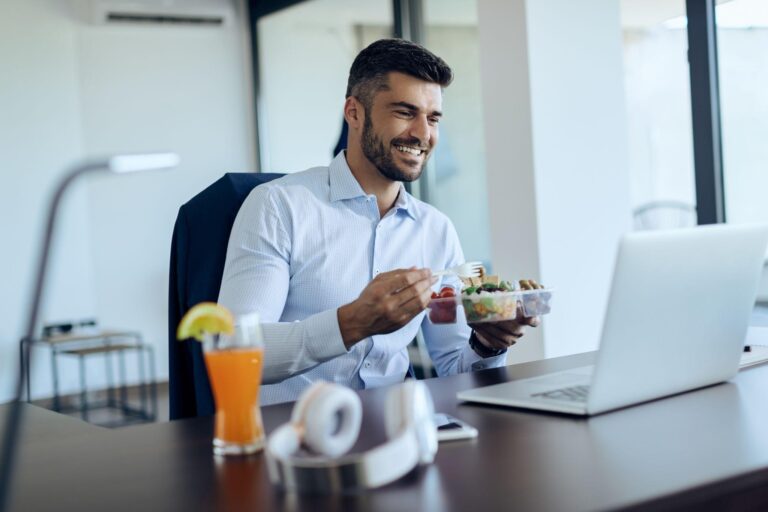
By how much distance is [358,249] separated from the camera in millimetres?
2010

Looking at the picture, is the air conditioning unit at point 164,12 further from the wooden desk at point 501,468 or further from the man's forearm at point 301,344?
the wooden desk at point 501,468

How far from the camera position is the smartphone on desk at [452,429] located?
3.49ft

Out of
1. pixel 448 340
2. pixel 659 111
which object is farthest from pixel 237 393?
pixel 659 111

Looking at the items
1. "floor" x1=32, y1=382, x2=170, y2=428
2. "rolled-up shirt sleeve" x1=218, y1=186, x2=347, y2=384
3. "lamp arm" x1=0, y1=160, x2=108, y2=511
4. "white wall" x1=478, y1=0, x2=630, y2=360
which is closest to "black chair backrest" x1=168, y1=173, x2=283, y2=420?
"rolled-up shirt sleeve" x1=218, y1=186, x2=347, y2=384

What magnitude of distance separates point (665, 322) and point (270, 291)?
0.85 meters

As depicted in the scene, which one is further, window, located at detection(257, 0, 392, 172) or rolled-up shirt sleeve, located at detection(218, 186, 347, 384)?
window, located at detection(257, 0, 392, 172)

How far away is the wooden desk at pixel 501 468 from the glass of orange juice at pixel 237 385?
3 cm

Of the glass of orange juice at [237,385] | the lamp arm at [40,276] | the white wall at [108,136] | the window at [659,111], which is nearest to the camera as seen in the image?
the lamp arm at [40,276]

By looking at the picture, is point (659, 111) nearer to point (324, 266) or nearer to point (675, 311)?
point (324, 266)

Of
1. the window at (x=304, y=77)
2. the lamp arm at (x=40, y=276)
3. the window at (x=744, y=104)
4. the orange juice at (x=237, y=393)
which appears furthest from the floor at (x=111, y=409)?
the lamp arm at (x=40, y=276)

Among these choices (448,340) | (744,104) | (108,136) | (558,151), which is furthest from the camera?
(108,136)

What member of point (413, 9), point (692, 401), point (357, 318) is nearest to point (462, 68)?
point (413, 9)

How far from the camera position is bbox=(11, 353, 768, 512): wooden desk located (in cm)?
84

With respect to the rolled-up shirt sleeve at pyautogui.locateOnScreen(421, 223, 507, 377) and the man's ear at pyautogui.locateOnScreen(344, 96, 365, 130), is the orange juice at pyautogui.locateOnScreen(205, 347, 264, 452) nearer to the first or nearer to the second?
the rolled-up shirt sleeve at pyautogui.locateOnScreen(421, 223, 507, 377)
